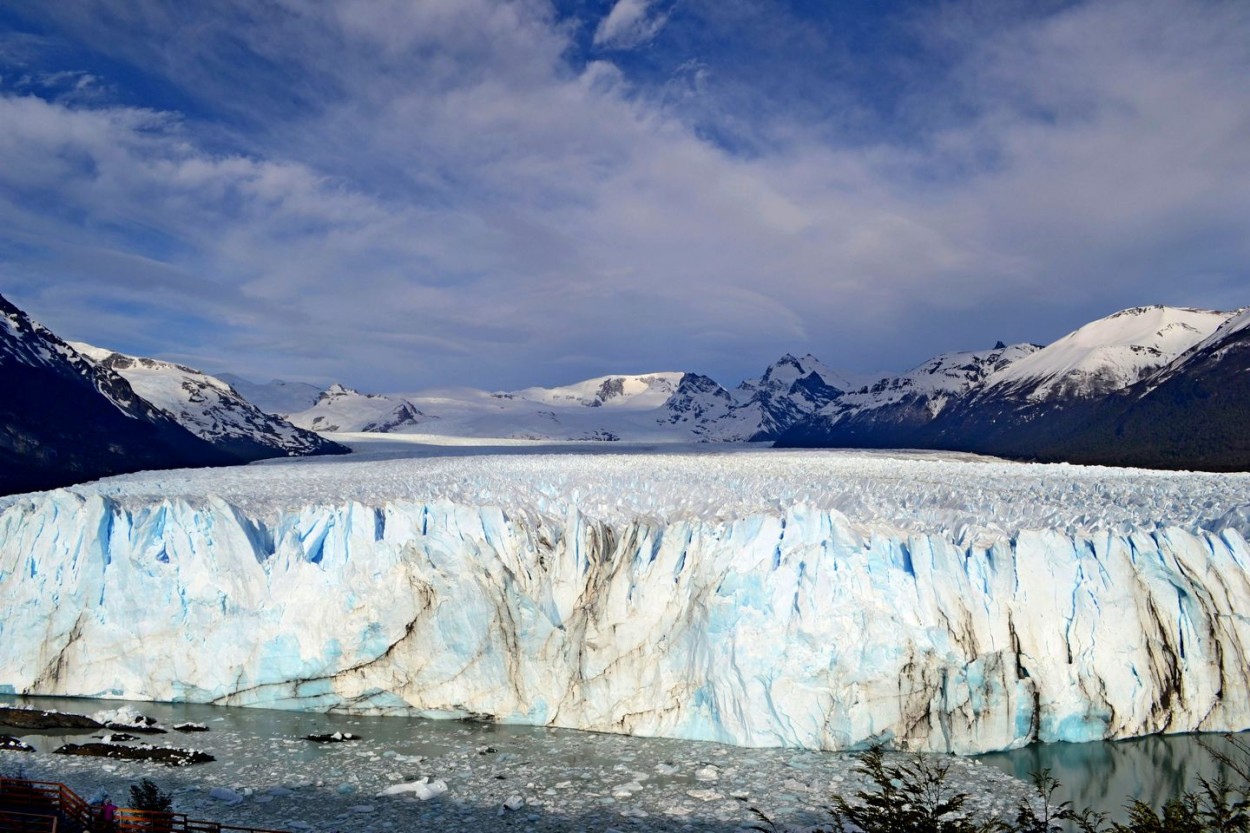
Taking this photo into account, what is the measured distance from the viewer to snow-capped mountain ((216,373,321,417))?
15038 centimetres

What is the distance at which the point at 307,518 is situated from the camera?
58.2ft

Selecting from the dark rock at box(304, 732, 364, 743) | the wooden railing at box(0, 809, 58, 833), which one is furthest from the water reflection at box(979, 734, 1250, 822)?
the wooden railing at box(0, 809, 58, 833)

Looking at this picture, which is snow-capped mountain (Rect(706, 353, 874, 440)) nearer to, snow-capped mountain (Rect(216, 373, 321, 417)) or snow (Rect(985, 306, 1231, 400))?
snow (Rect(985, 306, 1231, 400))

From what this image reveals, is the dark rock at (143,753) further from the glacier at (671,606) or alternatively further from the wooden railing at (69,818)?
the glacier at (671,606)

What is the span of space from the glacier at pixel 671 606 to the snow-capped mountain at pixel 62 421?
63.7 ft

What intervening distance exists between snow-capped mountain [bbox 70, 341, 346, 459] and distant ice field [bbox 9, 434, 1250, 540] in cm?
4562

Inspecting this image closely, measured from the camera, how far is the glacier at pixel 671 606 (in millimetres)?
13750

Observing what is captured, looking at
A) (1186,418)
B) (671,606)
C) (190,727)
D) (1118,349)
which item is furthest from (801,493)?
(1118,349)

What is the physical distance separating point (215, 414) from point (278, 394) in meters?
94.2

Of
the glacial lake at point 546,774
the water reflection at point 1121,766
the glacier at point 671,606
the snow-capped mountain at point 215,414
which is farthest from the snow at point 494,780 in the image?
the snow-capped mountain at point 215,414

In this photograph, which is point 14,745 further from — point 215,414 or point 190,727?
point 215,414

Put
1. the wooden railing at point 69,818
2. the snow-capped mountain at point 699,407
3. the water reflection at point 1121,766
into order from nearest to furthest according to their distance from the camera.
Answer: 1. the wooden railing at point 69,818
2. the water reflection at point 1121,766
3. the snow-capped mountain at point 699,407

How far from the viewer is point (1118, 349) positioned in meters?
64.1

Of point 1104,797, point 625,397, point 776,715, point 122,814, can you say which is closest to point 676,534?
point 776,715
